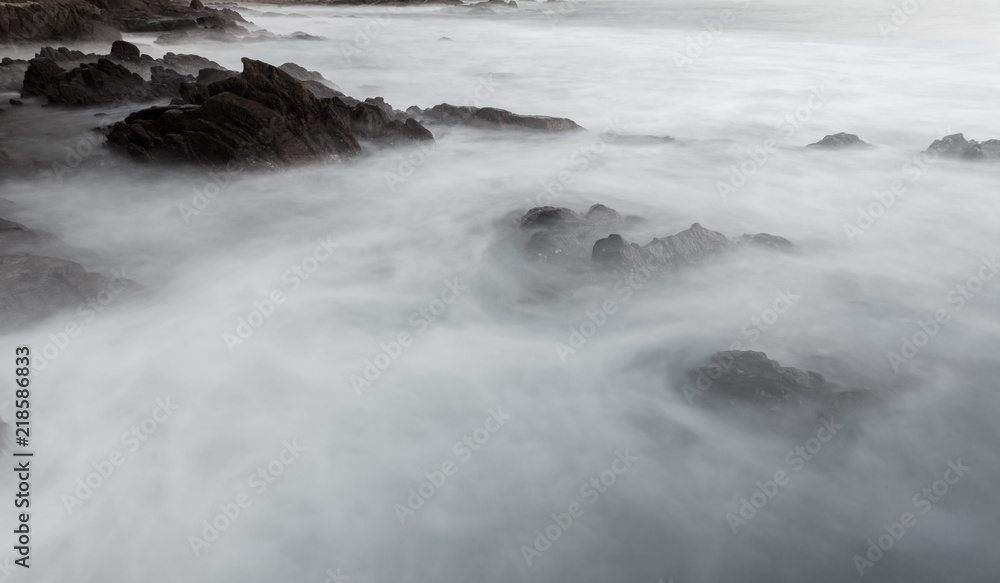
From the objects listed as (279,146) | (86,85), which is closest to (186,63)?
(86,85)

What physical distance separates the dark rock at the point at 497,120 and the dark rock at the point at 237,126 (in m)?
3.40

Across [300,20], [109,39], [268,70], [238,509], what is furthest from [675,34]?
[238,509]

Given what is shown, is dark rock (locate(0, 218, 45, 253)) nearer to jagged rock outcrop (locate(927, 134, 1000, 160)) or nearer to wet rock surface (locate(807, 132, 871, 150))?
wet rock surface (locate(807, 132, 871, 150))

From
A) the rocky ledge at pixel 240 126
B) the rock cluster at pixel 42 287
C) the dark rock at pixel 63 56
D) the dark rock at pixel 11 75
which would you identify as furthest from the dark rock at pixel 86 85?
the rock cluster at pixel 42 287

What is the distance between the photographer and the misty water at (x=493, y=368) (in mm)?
3822

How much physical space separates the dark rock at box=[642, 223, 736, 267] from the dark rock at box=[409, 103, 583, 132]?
5787 mm

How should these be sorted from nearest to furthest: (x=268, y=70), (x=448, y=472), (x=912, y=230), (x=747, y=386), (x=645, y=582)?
(x=645, y=582) < (x=448, y=472) < (x=747, y=386) < (x=912, y=230) < (x=268, y=70)

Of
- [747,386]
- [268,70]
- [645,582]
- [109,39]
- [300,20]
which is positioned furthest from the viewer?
[300,20]

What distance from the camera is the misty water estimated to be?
3.82 metres

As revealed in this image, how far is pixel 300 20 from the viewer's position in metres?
36.8

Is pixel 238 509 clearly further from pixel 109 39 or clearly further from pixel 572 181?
pixel 109 39

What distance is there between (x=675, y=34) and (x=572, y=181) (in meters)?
26.4

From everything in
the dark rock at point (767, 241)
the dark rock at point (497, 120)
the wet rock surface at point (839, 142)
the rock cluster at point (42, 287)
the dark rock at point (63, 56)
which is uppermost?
the wet rock surface at point (839, 142)

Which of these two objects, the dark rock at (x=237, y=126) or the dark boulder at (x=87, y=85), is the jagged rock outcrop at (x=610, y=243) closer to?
the dark rock at (x=237, y=126)
